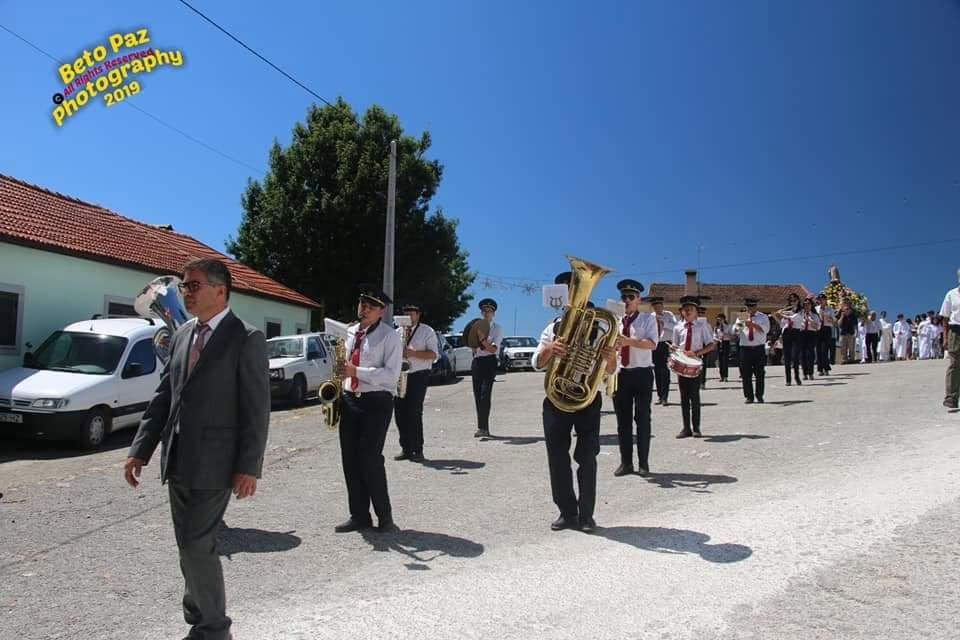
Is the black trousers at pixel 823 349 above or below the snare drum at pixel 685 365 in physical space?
above

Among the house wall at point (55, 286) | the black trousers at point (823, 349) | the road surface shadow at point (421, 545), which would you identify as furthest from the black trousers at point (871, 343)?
the road surface shadow at point (421, 545)

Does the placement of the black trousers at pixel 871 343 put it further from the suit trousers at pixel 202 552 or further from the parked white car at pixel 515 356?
the suit trousers at pixel 202 552

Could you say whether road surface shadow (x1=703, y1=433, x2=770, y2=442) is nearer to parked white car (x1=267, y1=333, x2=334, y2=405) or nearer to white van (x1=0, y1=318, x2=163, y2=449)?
white van (x1=0, y1=318, x2=163, y2=449)

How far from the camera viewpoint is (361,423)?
5.84 meters

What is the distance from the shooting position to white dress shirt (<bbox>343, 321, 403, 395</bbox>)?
583 cm

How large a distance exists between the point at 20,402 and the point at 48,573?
665 cm

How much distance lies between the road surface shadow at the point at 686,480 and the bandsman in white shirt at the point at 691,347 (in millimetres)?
2315

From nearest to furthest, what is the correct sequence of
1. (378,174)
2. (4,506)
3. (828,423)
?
(4,506) → (828,423) → (378,174)

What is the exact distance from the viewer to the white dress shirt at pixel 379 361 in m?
5.83

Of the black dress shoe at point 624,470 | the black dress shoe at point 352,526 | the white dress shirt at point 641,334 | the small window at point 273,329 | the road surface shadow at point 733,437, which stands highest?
the small window at point 273,329

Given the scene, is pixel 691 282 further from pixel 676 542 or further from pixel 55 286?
pixel 676 542

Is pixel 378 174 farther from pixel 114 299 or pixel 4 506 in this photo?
pixel 4 506

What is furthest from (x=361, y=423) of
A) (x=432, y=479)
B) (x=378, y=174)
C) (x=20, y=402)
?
(x=378, y=174)

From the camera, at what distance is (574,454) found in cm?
575
